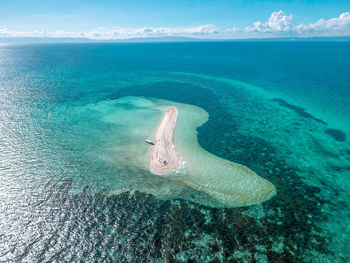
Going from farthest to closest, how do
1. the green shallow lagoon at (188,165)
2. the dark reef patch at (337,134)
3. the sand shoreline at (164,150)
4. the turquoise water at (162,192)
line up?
the dark reef patch at (337,134), the sand shoreline at (164,150), the green shallow lagoon at (188,165), the turquoise water at (162,192)

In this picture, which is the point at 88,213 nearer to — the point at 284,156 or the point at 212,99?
the point at 284,156

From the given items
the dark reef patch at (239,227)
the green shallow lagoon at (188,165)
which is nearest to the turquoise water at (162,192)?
the dark reef patch at (239,227)

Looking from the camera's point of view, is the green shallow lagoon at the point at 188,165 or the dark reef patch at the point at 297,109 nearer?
the green shallow lagoon at the point at 188,165

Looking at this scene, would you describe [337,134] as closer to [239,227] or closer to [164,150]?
[239,227]

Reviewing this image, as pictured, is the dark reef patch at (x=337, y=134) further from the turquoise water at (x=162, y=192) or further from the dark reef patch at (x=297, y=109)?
the dark reef patch at (x=297, y=109)

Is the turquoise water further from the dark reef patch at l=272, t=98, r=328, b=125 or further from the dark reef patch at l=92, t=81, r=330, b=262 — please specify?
the dark reef patch at l=272, t=98, r=328, b=125

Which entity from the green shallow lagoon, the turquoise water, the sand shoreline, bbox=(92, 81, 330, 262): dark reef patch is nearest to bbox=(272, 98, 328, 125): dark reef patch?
the turquoise water
